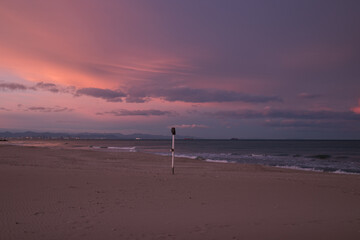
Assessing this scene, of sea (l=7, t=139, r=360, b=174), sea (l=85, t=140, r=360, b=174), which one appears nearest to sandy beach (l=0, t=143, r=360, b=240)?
sea (l=7, t=139, r=360, b=174)

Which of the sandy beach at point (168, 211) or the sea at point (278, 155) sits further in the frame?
the sea at point (278, 155)

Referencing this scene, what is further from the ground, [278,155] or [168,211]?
[168,211]

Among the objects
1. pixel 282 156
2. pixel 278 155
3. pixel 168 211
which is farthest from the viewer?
pixel 278 155

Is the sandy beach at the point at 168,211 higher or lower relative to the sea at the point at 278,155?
higher

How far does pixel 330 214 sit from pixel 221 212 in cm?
295

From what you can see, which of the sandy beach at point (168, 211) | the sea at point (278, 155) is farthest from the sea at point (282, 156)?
the sandy beach at point (168, 211)

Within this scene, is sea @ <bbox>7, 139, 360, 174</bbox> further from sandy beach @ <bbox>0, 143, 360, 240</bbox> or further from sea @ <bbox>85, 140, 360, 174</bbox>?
sandy beach @ <bbox>0, 143, 360, 240</bbox>

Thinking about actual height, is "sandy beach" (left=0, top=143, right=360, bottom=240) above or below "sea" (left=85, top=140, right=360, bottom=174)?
above

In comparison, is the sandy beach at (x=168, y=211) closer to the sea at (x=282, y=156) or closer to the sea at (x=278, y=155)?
the sea at (x=278, y=155)

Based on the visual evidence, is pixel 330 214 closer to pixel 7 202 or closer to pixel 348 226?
pixel 348 226

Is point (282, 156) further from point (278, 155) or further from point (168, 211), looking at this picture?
point (168, 211)

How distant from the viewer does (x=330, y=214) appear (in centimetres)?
728

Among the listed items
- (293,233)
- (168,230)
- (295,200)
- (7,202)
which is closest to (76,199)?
(7,202)

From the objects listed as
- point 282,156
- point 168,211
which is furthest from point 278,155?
point 168,211
